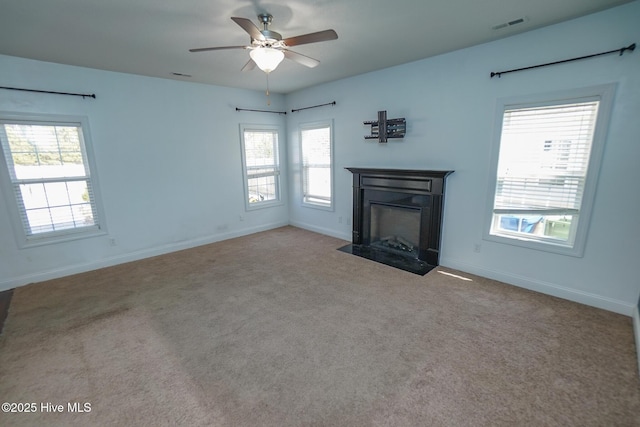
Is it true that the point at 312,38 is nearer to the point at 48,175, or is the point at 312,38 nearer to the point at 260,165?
the point at 260,165

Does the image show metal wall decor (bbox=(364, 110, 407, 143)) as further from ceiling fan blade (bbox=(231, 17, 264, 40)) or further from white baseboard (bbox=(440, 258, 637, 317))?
ceiling fan blade (bbox=(231, 17, 264, 40))

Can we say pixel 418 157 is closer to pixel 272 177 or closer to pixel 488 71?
pixel 488 71

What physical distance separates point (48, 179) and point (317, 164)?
3.85 metres

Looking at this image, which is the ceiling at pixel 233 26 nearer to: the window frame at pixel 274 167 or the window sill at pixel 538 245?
the window frame at pixel 274 167

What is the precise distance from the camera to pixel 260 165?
218 inches

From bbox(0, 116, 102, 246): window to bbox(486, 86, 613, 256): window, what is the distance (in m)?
5.21

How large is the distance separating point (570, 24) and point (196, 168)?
498cm

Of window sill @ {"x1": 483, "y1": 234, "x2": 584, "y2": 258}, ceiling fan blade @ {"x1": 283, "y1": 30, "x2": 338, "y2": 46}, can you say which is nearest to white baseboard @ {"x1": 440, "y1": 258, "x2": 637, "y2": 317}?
window sill @ {"x1": 483, "y1": 234, "x2": 584, "y2": 258}

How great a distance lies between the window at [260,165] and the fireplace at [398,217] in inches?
77.5

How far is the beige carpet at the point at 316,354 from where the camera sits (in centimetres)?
171

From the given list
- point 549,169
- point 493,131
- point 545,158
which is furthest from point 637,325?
point 493,131

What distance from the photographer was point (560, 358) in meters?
2.09

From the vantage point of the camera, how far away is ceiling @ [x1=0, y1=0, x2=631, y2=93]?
7.16ft

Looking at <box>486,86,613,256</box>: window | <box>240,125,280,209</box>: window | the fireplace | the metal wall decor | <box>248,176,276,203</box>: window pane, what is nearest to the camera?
<box>486,86,613,256</box>: window
